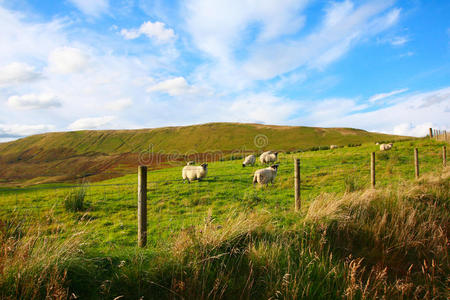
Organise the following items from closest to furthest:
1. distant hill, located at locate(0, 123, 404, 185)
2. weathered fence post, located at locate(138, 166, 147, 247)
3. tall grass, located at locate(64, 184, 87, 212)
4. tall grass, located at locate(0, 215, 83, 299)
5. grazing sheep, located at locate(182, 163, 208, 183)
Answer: tall grass, located at locate(0, 215, 83, 299) → weathered fence post, located at locate(138, 166, 147, 247) → tall grass, located at locate(64, 184, 87, 212) → grazing sheep, located at locate(182, 163, 208, 183) → distant hill, located at locate(0, 123, 404, 185)

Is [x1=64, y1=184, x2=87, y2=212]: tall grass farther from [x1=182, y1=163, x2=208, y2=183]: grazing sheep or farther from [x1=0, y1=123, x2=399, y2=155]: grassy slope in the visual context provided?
[x1=0, y1=123, x2=399, y2=155]: grassy slope

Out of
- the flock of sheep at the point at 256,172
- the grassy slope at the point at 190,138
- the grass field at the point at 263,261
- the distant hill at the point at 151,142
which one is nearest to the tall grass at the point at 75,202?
the flock of sheep at the point at 256,172

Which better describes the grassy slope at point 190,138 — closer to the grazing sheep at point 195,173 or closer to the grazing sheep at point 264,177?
the grazing sheep at point 195,173

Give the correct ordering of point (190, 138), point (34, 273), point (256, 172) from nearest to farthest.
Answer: point (34, 273)
point (256, 172)
point (190, 138)

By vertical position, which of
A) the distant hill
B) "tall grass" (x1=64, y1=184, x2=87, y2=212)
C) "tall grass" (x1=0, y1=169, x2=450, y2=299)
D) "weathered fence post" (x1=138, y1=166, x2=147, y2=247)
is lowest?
"tall grass" (x1=64, y1=184, x2=87, y2=212)

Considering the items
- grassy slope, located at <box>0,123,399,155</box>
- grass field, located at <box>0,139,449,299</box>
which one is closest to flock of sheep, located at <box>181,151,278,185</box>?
grass field, located at <box>0,139,449,299</box>

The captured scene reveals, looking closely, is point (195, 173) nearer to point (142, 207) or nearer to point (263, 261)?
point (142, 207)

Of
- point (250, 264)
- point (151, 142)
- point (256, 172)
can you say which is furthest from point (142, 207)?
point (151, 142)

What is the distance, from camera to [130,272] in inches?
127

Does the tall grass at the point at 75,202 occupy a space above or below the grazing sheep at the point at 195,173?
below

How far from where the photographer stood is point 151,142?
102 meters

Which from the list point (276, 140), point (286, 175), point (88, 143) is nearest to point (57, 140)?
point (88, 143)

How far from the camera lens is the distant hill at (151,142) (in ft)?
261

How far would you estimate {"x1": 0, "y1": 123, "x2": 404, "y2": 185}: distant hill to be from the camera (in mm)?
79688
